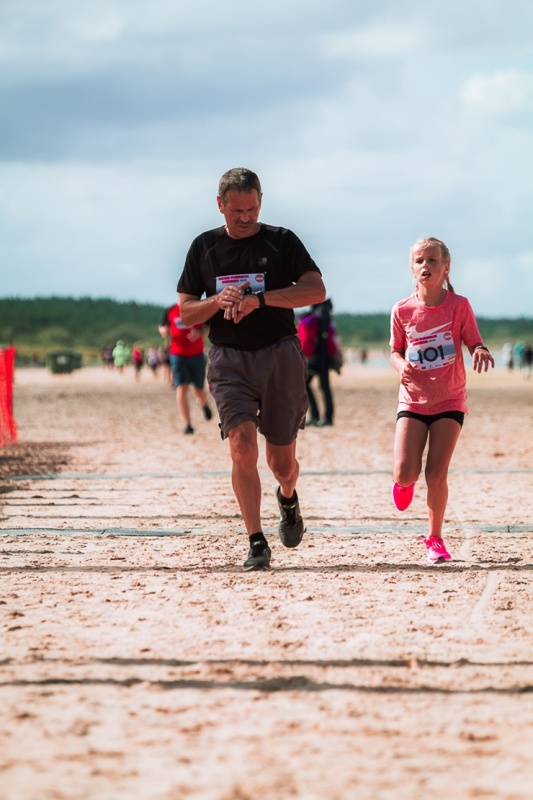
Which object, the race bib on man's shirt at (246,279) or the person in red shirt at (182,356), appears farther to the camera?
the person in red shirt at (182,356)

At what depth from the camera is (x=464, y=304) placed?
245 inches

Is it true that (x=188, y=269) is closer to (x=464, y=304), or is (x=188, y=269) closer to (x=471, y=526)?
(x=464, y=304)

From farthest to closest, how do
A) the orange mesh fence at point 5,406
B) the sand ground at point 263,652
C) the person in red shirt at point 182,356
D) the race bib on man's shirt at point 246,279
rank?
the orange mesh fence at point 5,406
the person in red shirt at point 182,356
the race bib on man's shirt at point 246,279
the sand ground at point 263,652

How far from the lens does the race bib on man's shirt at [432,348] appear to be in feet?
20.1

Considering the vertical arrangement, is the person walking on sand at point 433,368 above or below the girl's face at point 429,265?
below

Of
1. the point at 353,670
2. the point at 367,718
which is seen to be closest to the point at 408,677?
the point at 353,670

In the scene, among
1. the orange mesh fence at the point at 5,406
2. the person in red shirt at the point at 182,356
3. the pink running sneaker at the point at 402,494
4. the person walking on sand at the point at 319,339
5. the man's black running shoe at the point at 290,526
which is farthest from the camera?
the person walking on sand at the point at 319,339

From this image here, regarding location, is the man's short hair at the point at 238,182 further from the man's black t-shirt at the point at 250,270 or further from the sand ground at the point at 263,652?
the sand ground at the point at 263,652

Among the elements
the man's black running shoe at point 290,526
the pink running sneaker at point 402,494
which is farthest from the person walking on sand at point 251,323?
the pink running sneaker at point 402,494

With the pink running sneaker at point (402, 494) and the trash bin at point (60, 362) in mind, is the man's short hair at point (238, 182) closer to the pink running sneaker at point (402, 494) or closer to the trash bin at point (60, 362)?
the pink running sneaker at point (402, 494)

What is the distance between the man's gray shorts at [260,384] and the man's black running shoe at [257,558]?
1.93ft

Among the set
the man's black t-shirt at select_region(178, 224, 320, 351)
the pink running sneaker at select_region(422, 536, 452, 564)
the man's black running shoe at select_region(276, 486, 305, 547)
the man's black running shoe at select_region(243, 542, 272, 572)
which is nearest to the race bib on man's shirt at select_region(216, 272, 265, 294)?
the man's black t-shirt at select_region(178, 224, 320, 351)

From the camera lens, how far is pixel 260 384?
595 cm

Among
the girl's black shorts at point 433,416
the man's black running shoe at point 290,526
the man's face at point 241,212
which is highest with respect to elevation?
the man's face at point 241,212
